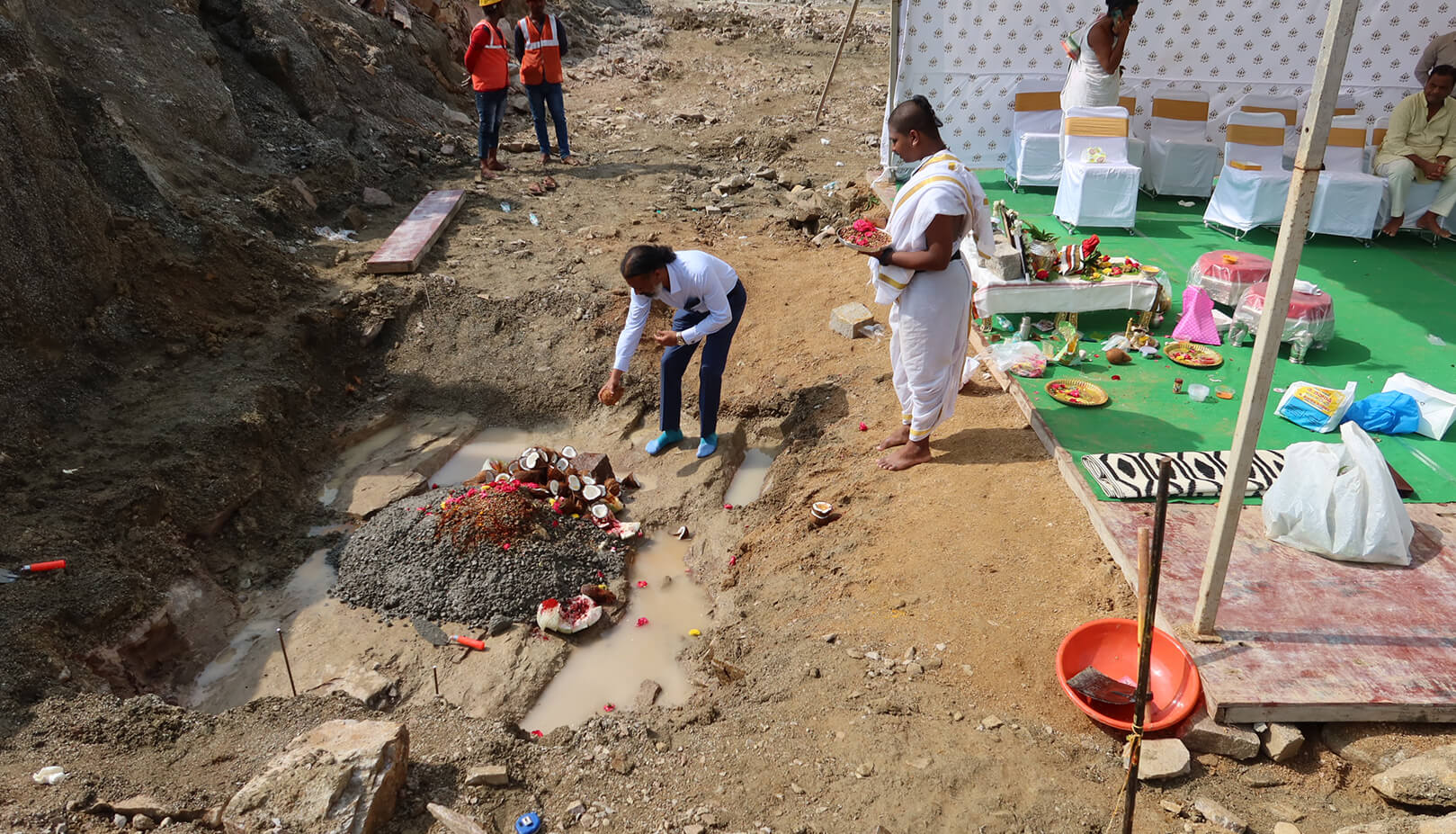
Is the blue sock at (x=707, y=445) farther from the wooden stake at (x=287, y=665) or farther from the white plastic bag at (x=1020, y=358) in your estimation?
the wooden stake at (x=287, y=665)

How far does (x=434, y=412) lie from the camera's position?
6395mm

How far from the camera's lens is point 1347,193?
7262 mm

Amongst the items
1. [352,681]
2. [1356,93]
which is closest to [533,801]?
[352,681]

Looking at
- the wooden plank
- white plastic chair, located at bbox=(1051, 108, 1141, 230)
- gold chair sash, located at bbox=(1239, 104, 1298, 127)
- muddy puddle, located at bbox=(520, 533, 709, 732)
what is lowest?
muddy puddle, located at bbox=(520, 533, 709, 732)

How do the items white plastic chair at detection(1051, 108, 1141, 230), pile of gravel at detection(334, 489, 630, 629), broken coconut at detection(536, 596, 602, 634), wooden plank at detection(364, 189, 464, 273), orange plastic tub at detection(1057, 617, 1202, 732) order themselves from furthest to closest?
white plastic chair at detection(1051, 108, 1141, 230)
wooden plank at detection(364, 189, 464, 273)
pile of gravel at detection(334, 489, 630, 629)
broken coconut at detection(536, 596, 602, 634)
orange plastic tub at detection(1057, 617, 1202, 732)

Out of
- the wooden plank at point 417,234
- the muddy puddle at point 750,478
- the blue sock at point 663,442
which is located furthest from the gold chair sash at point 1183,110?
the wooden plank at point 417,234

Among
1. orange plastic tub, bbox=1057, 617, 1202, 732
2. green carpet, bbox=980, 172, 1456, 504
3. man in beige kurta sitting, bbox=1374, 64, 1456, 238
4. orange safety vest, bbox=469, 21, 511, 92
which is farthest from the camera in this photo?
orange safety vest, bbox=469, 21, 511, 92

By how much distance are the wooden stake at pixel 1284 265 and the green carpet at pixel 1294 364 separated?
1.21 metres

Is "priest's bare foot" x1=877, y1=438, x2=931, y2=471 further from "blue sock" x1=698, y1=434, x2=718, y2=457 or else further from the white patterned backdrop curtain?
the white patterned backdrop curtain

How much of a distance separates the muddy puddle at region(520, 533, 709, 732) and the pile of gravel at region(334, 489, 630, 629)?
0.23 metres

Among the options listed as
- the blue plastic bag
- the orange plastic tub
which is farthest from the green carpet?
the orange plastic tub

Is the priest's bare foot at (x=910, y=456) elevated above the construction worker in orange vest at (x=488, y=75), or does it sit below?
below

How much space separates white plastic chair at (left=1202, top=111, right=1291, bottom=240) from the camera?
732 centimetres

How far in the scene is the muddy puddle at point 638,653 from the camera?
4188 mm
